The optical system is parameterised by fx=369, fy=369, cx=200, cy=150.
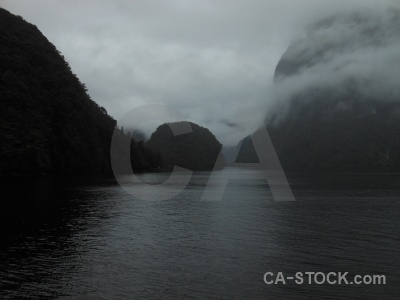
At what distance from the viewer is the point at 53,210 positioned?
50188 millimetres

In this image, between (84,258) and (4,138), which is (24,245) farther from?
(4,138)

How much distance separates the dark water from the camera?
21219mm

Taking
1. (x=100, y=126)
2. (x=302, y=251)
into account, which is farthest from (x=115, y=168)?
(x=302, y=251)

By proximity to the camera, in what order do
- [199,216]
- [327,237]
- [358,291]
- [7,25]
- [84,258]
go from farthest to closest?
[7,25] → [199,216] → [327,237] → [84,258] → [358,291]

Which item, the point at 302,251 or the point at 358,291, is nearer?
the point at 358,291

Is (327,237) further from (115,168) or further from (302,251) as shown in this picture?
(115,168)

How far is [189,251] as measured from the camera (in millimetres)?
29891

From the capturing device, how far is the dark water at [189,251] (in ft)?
69.6

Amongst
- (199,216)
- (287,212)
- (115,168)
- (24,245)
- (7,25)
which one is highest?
(7,25)

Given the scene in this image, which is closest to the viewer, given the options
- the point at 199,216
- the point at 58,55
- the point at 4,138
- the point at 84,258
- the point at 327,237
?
the point at 84,258

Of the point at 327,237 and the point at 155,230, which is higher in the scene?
the point at 327,237

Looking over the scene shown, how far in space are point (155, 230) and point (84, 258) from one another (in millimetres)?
11928

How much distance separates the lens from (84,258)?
27328mm

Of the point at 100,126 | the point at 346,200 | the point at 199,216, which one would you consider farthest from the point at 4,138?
the point at 346,200
